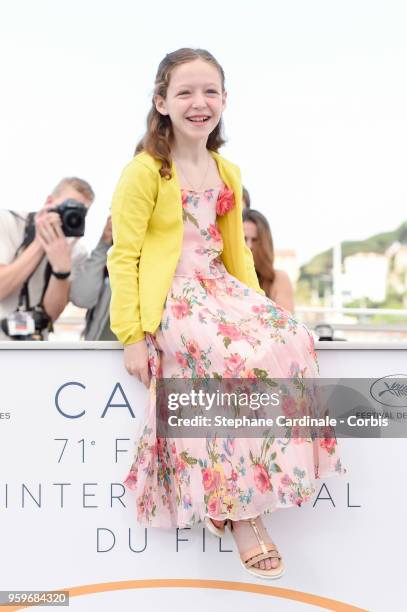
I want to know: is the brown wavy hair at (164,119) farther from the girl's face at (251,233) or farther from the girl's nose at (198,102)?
the girl's face at (251,233)

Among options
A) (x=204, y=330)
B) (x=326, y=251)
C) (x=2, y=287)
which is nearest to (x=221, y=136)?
(x=204, y=330)

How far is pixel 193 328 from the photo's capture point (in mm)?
1987

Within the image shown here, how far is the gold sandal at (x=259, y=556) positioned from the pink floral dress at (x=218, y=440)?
0.21 feet

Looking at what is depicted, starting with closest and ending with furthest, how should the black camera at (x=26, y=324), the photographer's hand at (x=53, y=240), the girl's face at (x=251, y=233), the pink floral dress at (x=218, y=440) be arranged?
1. the pink floral dress at (x=218, y=440)
2. the black camera at (x=26, y=324)
3. the photographer's hand at (x=53, y=240)
4. the girl's face at (x=251, y=233)

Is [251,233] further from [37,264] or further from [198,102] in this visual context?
[198,102]

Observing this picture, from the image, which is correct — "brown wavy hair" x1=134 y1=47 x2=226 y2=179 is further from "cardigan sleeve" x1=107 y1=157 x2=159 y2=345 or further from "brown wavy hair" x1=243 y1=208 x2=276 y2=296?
"brown wavy hair" x1=243 y1=208 x2=276 y2=296

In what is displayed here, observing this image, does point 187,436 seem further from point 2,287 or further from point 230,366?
point 2,287

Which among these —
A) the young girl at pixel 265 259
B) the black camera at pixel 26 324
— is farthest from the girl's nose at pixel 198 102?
the young girl at pixel 265 259

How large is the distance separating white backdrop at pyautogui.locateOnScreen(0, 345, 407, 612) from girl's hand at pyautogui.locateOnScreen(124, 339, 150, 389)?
0.04 metres

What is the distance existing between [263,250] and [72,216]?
706 millimetres

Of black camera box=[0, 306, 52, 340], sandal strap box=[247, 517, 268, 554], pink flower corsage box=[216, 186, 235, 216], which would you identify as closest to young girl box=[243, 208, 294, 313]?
black camera box=[0, 306, 52, 340]

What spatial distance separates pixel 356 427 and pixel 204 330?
407 millimetres

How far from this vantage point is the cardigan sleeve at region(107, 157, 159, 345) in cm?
201

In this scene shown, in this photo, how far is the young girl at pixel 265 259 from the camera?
11.2ft
